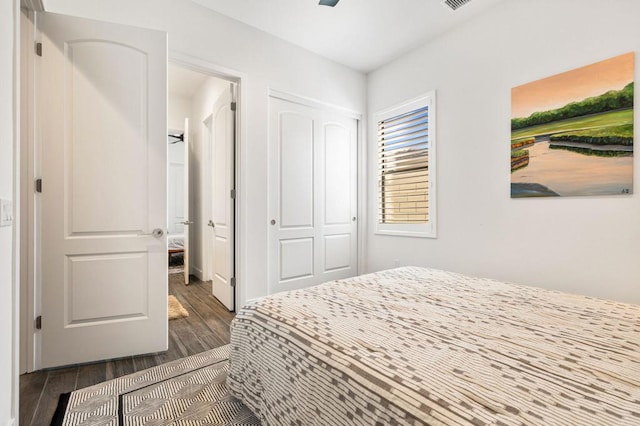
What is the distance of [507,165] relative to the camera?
2688 mm

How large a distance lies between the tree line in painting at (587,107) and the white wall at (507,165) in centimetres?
23

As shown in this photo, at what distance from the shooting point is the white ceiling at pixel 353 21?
2711 millimetres

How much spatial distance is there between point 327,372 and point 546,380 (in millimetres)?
625

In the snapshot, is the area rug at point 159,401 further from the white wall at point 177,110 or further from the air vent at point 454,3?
the white wall at point 177,110

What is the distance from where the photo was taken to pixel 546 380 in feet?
2.78

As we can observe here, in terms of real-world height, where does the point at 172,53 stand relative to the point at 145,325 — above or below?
above

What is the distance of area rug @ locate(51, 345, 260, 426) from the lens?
1499 mm

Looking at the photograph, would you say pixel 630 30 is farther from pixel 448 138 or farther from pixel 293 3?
pixel 293 3

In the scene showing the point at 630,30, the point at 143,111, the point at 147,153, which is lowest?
the point at 147,153

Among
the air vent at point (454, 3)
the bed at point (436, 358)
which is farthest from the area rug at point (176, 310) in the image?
the air vent at point (454, 3)
